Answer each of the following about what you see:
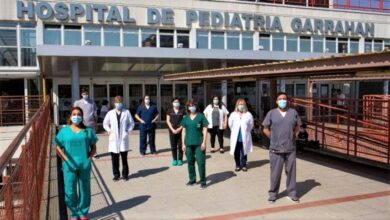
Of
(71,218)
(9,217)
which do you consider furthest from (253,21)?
(9,217)

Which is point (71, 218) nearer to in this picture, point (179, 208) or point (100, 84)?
point (179, 208)

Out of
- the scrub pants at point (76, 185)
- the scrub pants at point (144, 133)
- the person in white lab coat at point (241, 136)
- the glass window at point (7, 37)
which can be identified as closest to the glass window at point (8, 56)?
the glass window at point (7, 37)

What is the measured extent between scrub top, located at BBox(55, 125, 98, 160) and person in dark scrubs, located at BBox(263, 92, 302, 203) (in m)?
2.88

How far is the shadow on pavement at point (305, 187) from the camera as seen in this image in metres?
6.82

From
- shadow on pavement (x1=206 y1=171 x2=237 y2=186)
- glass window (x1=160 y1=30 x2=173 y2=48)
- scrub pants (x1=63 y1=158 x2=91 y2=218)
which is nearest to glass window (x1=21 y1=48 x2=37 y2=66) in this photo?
glass window (x1=160 y1=30 x2=173 y2=48)

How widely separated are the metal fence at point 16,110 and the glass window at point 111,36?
15.1 ft

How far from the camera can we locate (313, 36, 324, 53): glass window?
24.5 metres

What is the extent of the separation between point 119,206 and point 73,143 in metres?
1.43

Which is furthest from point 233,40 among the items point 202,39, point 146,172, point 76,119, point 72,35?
point 76,119

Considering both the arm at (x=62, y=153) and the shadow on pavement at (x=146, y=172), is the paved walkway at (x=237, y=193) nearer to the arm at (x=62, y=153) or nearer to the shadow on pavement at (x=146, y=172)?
the shadow on pavement at (x=146, y=172)

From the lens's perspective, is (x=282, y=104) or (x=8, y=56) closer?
(x=282, y=104)

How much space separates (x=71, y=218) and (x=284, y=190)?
11.8 feet

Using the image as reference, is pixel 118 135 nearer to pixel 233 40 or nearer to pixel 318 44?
pixel 233 40

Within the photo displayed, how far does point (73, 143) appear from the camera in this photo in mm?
5391
